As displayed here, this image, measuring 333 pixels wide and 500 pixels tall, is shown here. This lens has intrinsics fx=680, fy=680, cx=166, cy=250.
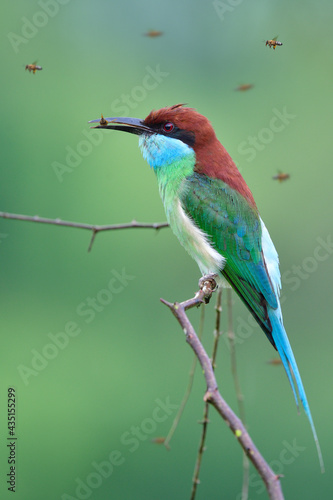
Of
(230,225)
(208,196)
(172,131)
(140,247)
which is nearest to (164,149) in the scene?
(172,131)

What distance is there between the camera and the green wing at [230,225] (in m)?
2.22

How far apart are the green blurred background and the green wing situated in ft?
4.37

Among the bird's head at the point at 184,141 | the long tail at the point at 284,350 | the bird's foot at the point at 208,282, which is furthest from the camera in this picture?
the bird's head at the point at 184,141

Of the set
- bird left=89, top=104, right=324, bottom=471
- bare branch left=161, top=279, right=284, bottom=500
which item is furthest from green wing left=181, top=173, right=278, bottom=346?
bare branch left=161, top=279, right=284, bottom=500

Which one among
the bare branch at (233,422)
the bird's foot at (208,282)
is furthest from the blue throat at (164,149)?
the bare branch at (233,422)

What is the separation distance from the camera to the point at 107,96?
5.11 metres

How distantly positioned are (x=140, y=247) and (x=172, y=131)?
8.86ft

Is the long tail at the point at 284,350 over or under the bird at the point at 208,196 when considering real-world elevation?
under

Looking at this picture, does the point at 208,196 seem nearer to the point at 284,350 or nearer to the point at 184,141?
the point at 184,141

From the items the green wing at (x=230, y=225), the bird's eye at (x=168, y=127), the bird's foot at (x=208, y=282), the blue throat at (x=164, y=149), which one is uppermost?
the bird's eye at (x=168, y=127)

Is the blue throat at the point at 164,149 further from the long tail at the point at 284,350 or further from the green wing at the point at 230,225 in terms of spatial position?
the long tail at the point at 284,350

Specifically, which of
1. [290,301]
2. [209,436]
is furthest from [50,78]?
[209,436]

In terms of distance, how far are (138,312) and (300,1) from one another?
7.83ft

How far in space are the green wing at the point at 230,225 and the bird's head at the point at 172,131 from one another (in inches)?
4.1
